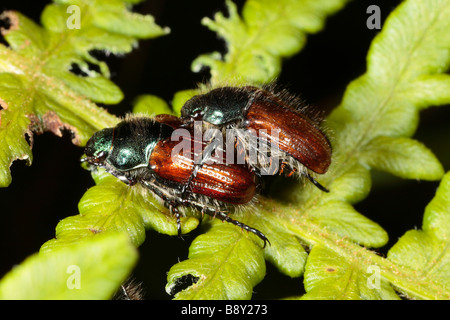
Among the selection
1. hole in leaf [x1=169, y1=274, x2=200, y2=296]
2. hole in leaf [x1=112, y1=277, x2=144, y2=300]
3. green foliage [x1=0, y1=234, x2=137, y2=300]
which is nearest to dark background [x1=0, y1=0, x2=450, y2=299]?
hole in leaf [x1=169, y1=274, x2=200, y2=296]

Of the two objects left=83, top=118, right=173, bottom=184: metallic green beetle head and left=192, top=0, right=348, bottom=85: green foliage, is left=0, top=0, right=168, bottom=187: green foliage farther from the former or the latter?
left=192, top=0, right=348, bottom=85: green foliage

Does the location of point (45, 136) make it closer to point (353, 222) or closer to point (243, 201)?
point (243, 201)

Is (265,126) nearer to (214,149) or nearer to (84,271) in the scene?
(214,149)

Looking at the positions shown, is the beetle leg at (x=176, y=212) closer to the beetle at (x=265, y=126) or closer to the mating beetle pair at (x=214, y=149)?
the mating beetle pair at (x=214, y=149)

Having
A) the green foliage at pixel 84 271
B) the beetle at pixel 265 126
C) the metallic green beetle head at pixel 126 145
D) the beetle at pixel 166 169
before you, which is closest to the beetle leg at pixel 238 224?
the beetle at pixel 166 169

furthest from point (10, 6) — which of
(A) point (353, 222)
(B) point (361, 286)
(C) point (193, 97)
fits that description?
(B) point (361, 286)

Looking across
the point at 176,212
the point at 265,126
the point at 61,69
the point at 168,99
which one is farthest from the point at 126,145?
the point at 168,99
